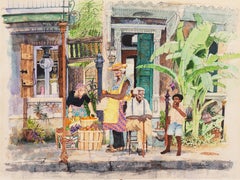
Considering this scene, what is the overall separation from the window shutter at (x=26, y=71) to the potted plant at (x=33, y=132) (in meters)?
0.39

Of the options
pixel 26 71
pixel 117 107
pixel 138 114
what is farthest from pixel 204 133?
pixel 26 71

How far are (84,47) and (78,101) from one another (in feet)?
2.49

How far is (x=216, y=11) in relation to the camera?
6.15 meters

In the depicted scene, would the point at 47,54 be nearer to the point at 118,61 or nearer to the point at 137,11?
the point at 118,61

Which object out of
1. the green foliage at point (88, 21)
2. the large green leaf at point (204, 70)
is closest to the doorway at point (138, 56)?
the green foliage at point (88, 21)

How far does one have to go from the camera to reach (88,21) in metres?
5.99

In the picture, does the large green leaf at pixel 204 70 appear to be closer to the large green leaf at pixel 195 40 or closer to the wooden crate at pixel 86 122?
the large green leaf at pixel 195 40

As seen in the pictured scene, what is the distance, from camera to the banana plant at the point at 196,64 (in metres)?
6.16

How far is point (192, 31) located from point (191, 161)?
184cm

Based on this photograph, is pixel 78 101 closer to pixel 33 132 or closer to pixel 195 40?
pixel 33 132

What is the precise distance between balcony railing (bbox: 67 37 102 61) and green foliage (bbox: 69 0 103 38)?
0.23 feet

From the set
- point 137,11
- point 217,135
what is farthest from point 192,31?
point 217,135

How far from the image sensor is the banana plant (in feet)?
20.2

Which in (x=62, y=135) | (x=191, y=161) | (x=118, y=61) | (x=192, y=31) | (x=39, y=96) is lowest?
(x=191, y=161)
